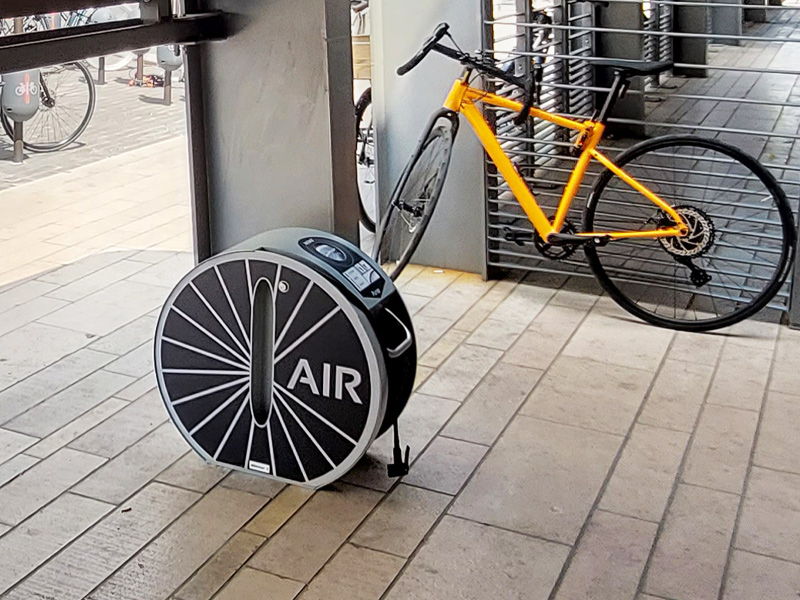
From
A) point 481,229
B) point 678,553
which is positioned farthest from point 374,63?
point 678,553

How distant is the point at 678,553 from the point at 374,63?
2714 millimetres

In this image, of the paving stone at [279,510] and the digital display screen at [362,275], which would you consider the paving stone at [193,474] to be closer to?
the paving stone at [279,510]

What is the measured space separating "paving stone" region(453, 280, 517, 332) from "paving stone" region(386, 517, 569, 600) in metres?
1.42

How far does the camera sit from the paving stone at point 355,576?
2.32 metres

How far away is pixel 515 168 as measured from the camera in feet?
13.2

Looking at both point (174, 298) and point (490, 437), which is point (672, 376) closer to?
point (490, 437)

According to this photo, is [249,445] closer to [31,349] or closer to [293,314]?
[293,314]

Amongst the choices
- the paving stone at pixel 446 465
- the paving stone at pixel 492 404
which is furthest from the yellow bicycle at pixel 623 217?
the paving stone at pixel 446 465

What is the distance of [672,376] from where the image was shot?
11.4 feet

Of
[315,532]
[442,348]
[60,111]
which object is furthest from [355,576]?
[60,111]

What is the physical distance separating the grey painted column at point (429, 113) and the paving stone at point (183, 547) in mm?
2011

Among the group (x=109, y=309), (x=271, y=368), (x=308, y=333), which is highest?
(x=308, y=333)

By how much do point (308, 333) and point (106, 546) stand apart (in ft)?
2.37

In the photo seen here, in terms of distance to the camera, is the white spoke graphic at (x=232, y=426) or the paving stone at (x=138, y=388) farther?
the paving stone at (x=138, y=388)
